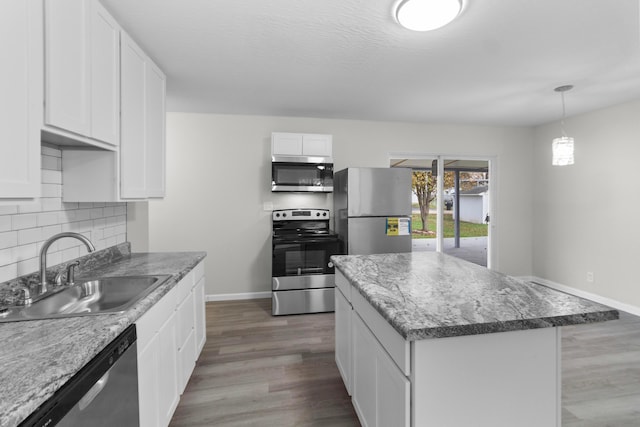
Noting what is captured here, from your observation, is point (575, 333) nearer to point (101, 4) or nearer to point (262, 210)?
point (262, 210)

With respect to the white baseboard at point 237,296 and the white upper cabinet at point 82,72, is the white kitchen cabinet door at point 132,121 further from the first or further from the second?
the white baseboard at point 237,296

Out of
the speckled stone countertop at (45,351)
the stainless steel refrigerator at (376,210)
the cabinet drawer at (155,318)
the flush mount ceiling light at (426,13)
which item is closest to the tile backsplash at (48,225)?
the speckled stone countertop at (45,351)

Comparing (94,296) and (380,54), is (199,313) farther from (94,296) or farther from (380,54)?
(380,54)

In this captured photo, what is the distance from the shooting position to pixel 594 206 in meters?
3.70

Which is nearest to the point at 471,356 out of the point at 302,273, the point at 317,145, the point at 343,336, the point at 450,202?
the point at 343,336

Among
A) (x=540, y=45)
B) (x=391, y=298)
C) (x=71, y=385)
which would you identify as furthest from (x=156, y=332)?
(x=540, y=45)

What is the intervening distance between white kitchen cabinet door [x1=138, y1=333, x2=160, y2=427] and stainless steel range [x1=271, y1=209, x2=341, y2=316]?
188 centimetres

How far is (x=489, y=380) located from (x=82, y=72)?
222cm

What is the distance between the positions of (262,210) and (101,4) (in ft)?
8.44

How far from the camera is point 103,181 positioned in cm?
175

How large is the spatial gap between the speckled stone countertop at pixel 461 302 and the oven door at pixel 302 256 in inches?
61.2

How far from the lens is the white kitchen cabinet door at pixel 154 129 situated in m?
2.15

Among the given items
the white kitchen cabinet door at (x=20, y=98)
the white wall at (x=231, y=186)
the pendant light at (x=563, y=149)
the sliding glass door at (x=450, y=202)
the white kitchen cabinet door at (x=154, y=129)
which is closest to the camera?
the white kitchen cabinet door at (x=20, y=98)

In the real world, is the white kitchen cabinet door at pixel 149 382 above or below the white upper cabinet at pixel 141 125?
below
